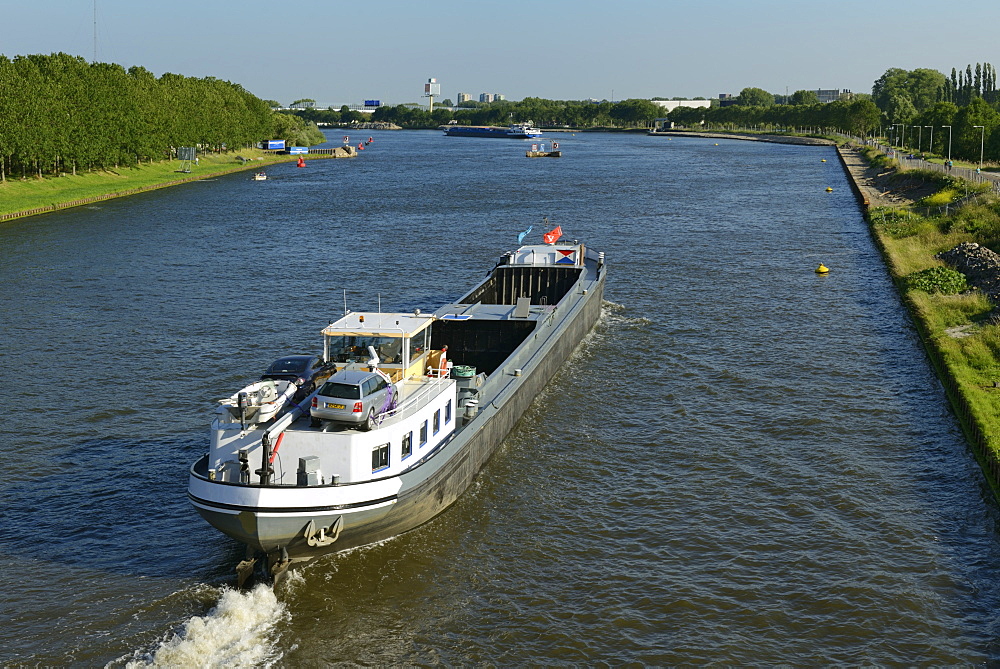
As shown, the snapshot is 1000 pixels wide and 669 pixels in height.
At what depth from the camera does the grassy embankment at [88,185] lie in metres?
94.0

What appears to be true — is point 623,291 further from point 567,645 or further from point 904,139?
point 904,139

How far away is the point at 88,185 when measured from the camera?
4456 inches

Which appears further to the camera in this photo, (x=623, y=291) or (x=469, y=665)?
(x=623, y=291)

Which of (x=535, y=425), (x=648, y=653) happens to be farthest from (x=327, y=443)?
(x=535, y=425)

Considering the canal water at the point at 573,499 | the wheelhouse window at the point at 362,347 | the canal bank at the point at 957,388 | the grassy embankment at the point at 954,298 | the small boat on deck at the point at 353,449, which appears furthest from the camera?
the grassy embankment at the point at 954,298

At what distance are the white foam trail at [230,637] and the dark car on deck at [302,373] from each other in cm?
585

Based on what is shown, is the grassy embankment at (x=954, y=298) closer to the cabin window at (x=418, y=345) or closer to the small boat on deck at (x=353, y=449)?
the small boat on deck at (x=353, y=449)

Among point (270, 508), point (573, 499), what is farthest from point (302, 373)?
point (573, 499)

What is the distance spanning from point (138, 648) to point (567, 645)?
917cm

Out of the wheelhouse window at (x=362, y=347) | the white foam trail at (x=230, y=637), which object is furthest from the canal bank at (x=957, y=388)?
the white foam trail at (x=230, y=637)

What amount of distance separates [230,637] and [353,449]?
4.99m

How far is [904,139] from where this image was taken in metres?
189

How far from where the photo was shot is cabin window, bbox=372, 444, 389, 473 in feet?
77.8

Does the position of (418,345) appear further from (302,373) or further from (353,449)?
(353,449)
